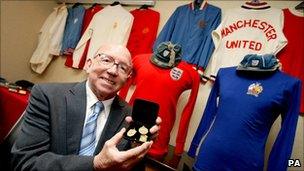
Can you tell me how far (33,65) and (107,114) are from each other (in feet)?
Result: 8.80

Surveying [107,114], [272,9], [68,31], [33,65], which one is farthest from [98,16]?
[107,114]

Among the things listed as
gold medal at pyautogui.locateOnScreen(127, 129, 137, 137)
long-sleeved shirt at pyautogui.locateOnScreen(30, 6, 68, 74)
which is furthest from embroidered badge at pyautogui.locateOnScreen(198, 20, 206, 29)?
long-sleeved shirt at pyautogui.locateOnScreen(30, 6, 68, 74)

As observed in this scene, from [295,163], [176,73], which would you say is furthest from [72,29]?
[295,163]

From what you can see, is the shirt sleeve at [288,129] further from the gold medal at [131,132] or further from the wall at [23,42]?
the wall at [23,42]

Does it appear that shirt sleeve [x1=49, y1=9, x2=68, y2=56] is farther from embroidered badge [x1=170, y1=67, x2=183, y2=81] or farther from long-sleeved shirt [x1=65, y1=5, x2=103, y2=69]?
embroidered badge [x1=170, y1=67, x2=183, y2=81]

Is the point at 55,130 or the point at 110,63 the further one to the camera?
Result: the point at 110,63

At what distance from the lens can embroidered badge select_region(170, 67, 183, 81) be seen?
1903mm

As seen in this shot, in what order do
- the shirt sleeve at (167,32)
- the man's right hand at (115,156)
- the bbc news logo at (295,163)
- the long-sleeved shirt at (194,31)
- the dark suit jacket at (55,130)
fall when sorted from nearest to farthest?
Answer: the man's right hand at (115,156)
the dark suit jacket at (55,130)
the bbc news logo at (295,163)
the long-sleeved shirt at (194,31)
the shirt sleeve at (167,32)

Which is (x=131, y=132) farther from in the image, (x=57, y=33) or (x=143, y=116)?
(x=57, y=33)

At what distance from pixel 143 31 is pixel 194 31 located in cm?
58

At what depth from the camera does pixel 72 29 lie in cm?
318

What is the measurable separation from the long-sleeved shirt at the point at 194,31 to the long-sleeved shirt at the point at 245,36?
0.08 m

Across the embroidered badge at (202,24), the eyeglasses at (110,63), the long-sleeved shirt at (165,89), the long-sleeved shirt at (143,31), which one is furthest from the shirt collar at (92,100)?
the long-sleeved shirt at (143,31)

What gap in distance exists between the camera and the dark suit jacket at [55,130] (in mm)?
940
